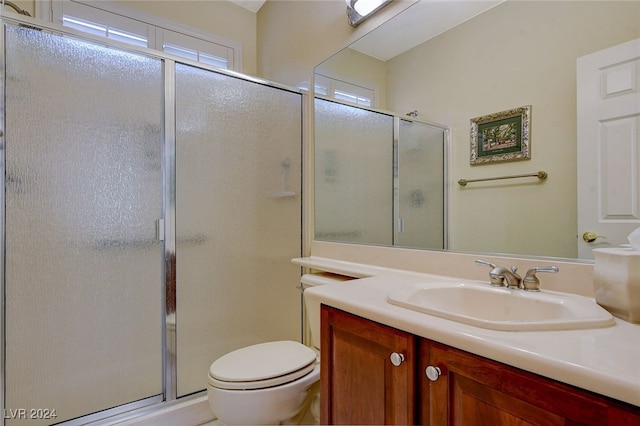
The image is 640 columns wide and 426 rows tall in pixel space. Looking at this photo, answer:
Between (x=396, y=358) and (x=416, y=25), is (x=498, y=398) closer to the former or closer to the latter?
(x=396, y=358)

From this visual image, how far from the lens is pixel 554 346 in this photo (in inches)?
22.1

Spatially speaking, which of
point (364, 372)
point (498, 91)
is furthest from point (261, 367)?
point (498, 91)

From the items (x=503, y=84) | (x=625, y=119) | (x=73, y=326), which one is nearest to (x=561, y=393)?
(x=625, y=119)

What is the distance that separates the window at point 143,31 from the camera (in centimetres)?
194

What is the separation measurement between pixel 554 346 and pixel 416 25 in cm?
135

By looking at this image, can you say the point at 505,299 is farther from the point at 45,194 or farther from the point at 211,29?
the point at 211,29

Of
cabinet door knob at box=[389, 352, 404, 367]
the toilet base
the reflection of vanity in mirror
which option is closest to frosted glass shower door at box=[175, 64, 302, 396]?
the toilet base

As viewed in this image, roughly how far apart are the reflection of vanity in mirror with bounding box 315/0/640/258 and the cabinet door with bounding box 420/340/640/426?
0.57 metres

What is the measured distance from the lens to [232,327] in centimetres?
181

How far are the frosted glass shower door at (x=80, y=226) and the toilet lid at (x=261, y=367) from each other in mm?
518

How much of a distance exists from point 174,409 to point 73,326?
0.63 m

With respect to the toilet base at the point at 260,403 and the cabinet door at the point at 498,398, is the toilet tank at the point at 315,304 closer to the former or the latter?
the toilet base at the point at 260,403

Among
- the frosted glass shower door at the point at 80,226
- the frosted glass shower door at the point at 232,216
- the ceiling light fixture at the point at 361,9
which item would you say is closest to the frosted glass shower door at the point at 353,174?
the frosted glass shower door at the point at 232,216

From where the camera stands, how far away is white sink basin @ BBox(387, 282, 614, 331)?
65cm
